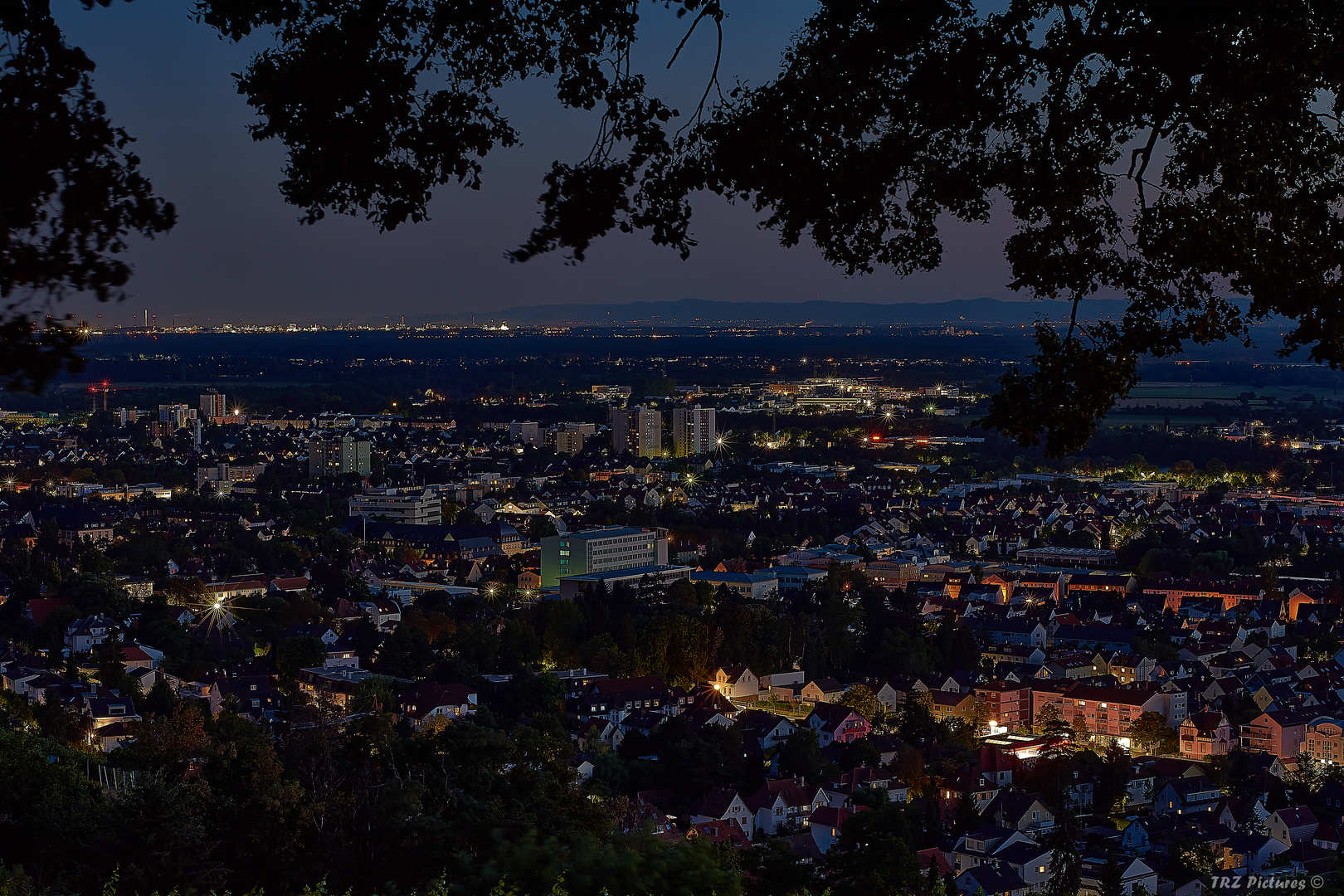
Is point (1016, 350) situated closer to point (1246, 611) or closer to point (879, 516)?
point (879, 516)

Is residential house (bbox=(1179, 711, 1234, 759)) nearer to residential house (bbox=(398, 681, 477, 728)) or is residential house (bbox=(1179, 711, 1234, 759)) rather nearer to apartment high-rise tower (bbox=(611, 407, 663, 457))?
residential house (bbox=(398, 681, 477, 728))

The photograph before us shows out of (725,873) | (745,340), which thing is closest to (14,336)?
(725,873)

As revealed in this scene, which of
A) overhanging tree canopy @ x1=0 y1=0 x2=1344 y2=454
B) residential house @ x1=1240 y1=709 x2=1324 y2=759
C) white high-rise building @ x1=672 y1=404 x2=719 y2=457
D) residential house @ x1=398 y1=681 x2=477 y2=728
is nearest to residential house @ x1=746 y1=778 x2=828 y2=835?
residential house @ x1=398 y1=681 x2=477 y2=728

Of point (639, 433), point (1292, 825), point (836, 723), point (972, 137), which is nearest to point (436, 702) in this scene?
point (836, 723)

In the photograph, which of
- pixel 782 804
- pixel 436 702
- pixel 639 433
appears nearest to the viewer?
pixel 782 804

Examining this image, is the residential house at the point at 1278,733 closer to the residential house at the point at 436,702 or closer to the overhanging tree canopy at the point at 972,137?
the residential house at the point at 436,702

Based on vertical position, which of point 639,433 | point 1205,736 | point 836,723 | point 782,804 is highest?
point 782,804

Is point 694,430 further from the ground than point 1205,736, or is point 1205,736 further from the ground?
point 694,430

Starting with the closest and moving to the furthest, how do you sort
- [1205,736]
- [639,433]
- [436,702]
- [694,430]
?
[436,702]
[1205,736]
[639,433]
[694,430]

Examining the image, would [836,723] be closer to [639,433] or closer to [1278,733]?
[1278,733]

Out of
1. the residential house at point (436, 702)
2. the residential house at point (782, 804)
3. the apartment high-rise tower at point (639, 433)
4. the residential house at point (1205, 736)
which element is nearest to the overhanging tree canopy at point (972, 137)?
the residential house at point (782, 804)

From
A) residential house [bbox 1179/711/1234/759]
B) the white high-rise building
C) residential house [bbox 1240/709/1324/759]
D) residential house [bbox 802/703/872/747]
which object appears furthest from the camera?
the white high-rise building
